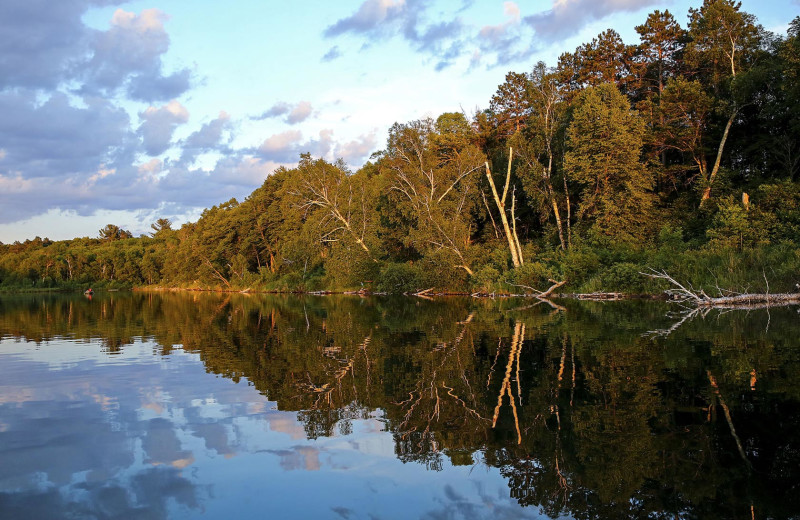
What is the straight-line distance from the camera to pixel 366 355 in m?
13.5

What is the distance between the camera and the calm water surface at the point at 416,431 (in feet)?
17.3

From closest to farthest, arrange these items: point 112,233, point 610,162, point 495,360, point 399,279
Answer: point 495,360 → point 610,162 → point 399,279 → point 112,233

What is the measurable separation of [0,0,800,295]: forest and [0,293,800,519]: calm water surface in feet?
59.2

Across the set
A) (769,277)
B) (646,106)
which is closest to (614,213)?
(646,106)

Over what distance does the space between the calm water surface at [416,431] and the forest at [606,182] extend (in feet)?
59.2

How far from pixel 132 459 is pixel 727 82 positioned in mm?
43787

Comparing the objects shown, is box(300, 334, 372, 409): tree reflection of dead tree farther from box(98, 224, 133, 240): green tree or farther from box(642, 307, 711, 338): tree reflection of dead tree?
box(98, 224, 133, 240): green tree

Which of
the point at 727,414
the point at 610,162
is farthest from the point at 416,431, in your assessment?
the point at 610,162

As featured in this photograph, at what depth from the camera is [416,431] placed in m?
7.29

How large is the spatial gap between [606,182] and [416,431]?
116 ft

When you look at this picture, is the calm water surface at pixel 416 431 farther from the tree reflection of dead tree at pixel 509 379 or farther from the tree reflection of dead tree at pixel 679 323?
the tree reflection of dead tree at pixel 679 323

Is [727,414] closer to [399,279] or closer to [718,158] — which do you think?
[718,158]

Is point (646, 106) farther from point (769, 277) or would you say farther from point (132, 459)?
point (132, 459)

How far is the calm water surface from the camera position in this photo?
208 inches
